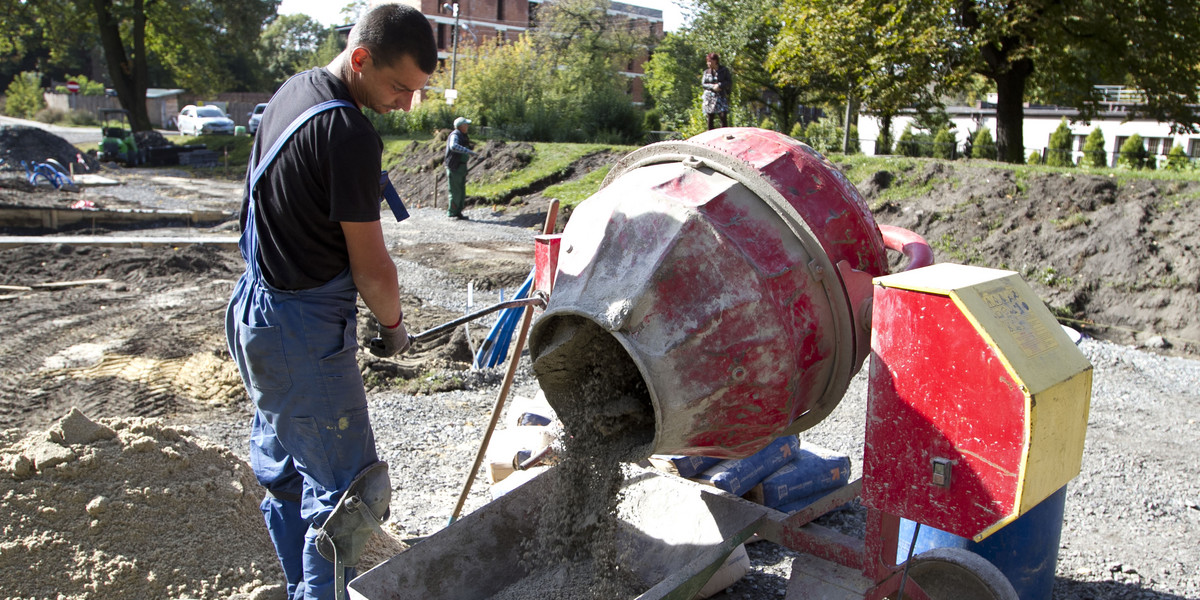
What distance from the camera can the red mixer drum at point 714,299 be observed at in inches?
92.6

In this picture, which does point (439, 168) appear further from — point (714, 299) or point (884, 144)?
Result: point (714, 299)

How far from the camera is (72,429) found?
10.3ft

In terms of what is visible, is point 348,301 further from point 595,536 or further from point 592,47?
point 592,47

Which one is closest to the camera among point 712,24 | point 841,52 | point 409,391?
point 409,391

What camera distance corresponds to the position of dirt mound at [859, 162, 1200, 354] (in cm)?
790

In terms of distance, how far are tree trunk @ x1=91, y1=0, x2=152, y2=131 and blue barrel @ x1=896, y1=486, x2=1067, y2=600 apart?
31268 mm

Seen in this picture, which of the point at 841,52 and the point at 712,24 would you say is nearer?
the point at 841,52

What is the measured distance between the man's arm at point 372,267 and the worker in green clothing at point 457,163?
481 inches

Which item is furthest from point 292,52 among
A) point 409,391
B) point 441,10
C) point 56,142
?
point 409,391

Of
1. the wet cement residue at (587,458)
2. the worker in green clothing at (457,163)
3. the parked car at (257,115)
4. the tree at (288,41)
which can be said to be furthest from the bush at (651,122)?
the tree at (288,41)

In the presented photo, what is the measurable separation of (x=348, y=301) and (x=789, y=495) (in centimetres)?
216

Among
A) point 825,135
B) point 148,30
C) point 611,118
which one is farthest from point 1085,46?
point 148,30

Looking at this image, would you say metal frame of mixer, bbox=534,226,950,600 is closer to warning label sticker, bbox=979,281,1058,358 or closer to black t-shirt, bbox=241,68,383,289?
warning label sticker, bbox=979,281,1058,358

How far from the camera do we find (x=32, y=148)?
2134 centimetres
